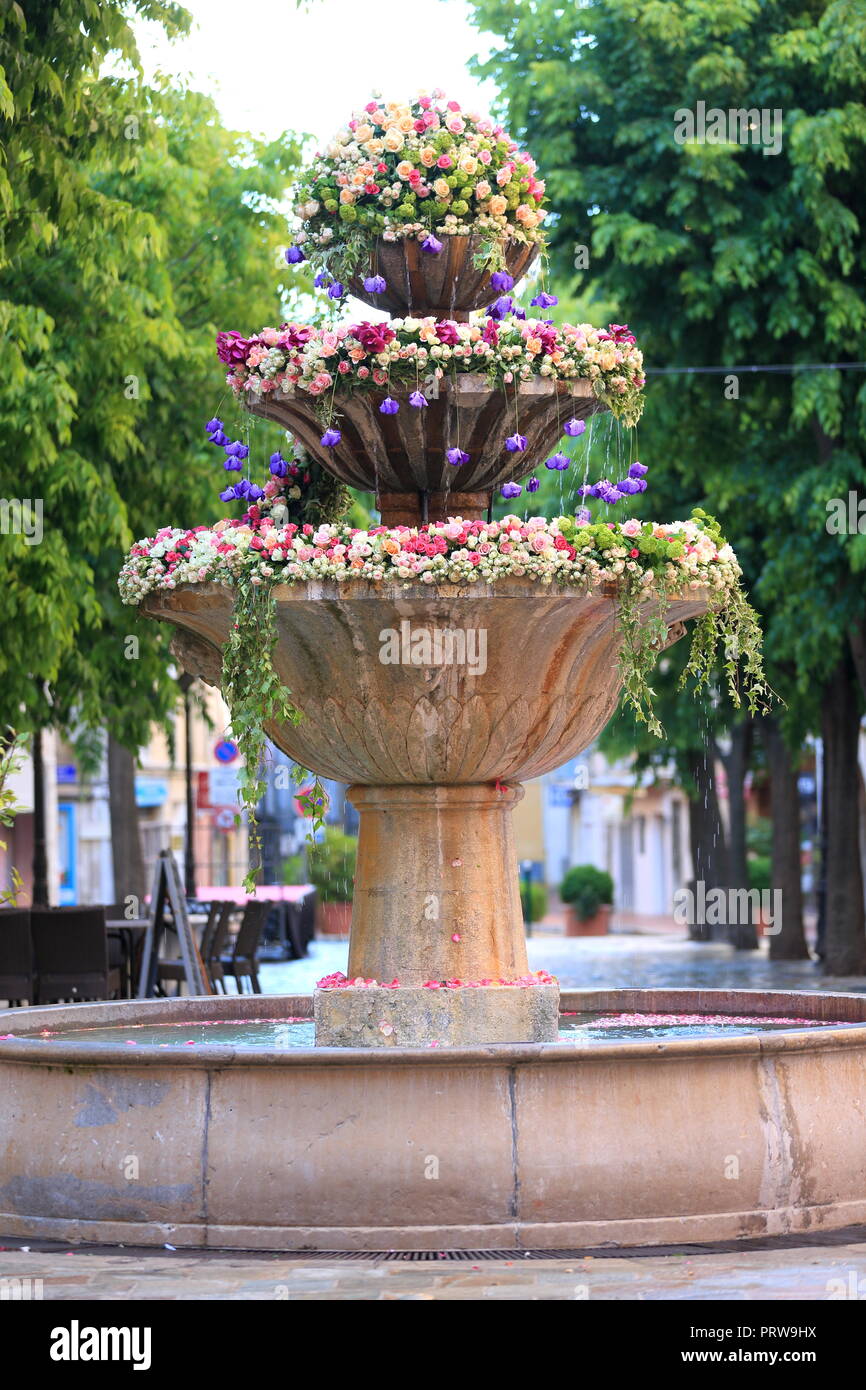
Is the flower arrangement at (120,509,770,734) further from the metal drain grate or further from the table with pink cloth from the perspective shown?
the table with pink cloth

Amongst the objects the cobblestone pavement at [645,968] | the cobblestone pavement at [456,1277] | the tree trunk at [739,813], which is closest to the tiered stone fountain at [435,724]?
the cobblestone pavement at [456,1277]

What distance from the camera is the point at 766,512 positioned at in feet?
82.1

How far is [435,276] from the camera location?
396 inches

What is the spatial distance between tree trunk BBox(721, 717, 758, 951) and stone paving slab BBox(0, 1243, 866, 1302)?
27.1 metres

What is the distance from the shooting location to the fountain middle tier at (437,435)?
938cm

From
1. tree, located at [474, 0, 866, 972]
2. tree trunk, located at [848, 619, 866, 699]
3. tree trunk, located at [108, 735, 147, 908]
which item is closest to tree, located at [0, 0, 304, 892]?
tree, located at [474, 0, 866, 972]

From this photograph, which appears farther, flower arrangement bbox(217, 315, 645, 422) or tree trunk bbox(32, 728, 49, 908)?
tree trunk bbox(32, 728, 49, 908)

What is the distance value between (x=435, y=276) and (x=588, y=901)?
1597 inches

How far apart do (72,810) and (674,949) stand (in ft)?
68.8

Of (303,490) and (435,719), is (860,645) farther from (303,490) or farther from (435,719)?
(435,719)

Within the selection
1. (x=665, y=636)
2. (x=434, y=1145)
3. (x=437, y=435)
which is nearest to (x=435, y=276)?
(x=437, y=435)

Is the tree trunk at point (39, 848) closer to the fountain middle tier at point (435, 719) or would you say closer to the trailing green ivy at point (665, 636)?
the fountain middle tier at point (435, 719)

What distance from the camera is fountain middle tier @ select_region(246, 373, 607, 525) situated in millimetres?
9383

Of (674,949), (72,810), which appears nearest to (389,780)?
(674,949)
